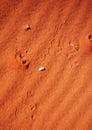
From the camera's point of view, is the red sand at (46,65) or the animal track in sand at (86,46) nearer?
the red sand at (46,65)

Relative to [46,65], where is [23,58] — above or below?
above

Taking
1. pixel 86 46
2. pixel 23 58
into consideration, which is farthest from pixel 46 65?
pixel 86 46

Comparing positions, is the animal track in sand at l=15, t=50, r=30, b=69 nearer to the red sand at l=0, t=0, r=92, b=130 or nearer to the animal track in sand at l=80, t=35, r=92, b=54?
the red sand at l=0, t=0, r=92, b=130

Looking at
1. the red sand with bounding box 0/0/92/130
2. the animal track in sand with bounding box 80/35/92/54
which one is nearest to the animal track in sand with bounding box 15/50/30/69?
the red sand with bounding box 0/0/92/130

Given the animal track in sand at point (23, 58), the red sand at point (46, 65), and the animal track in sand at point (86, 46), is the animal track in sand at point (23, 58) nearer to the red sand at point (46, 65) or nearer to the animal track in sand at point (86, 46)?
the red sand at point (46, 65)

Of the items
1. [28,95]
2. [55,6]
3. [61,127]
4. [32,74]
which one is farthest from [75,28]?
[61,127]

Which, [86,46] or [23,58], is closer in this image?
[23,58]

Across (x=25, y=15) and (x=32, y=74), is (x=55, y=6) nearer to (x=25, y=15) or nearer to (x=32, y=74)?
(x=25, y=15)

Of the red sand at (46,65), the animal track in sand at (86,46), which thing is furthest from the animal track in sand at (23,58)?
the animal track in sand at (86,46)

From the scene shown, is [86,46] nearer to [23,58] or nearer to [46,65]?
[46,65]
